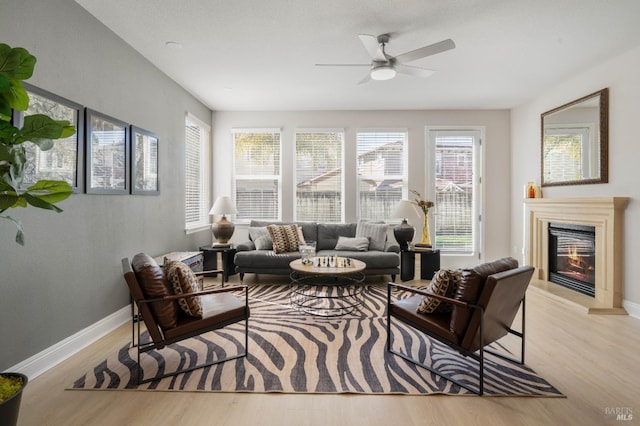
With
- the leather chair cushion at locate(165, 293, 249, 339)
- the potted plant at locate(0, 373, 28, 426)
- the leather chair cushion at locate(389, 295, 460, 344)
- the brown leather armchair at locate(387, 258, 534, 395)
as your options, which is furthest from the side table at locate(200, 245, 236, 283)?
the brown leather armchair at locate(387, 258, 534, 395)

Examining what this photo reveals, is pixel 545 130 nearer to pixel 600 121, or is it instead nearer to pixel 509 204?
pixel 600 121

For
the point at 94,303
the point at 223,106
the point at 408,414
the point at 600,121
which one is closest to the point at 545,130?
the point at 600,121

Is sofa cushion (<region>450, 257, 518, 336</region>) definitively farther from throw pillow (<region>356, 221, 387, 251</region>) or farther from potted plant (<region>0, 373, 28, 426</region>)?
throw pillow (<region>356, 221, 387, 251</region>)

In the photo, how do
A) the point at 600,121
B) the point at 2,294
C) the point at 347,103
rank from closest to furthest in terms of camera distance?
1. the point at 2,294
2. the point at 600,121
3. the point at 347,103

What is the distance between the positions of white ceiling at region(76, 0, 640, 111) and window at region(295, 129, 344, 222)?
1153 mm

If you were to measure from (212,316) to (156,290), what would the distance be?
17.2 inches

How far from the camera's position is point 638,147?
3482 mm

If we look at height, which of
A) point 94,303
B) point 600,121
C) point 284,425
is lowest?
point 284,425

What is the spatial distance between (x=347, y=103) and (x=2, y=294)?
4.84 meters

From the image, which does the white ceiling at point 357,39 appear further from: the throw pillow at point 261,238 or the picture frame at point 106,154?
the throw pillow at point 261,238

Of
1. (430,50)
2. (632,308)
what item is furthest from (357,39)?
(632,308)

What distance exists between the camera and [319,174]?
5.95 metres

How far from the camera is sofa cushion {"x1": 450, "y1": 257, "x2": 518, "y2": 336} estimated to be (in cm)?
207

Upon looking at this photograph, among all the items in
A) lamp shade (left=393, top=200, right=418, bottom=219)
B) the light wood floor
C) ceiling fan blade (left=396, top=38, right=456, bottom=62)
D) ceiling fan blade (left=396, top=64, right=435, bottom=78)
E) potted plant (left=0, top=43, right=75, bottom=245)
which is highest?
ceiling fan blade (left=396, top=64, right=435, bottom=78)
